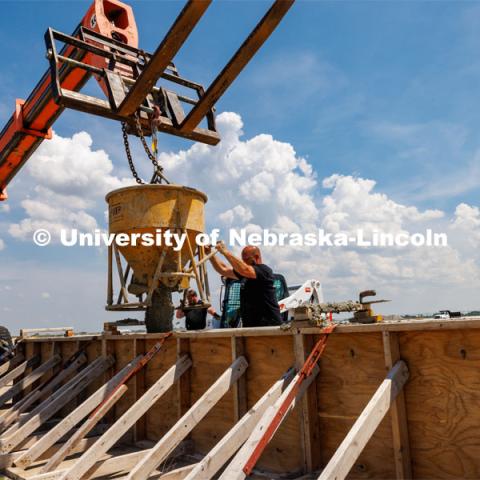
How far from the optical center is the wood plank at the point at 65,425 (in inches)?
229

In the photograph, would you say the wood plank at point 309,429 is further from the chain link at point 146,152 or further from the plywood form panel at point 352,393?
the chain link at point 146,152

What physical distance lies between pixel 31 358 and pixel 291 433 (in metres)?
7.21

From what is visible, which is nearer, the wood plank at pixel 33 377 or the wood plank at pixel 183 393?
the wood plank at pixel 183 393

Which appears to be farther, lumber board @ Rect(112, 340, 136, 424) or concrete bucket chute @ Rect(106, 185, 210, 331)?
lumber board @ Rect(112, 340, 136, 424)

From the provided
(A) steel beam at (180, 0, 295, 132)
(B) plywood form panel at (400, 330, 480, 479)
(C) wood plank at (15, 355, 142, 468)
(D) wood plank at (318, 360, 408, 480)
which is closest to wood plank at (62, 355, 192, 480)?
(C) wood plank at (15, 355, 142, 468)

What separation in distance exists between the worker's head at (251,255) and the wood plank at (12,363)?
699 centimetres

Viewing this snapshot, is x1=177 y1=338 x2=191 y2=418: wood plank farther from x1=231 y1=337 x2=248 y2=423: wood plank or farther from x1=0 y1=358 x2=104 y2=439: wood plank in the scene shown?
x1=0 y1=358 x2=104 y2=439: wood plank

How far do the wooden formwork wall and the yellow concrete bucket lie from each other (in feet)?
3.17

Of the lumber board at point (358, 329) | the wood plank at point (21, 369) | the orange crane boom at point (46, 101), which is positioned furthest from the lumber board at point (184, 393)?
the wood plank at point (21, 369)

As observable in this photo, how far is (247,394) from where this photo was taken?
5582mm

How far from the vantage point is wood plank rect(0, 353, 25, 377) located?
10484 mm

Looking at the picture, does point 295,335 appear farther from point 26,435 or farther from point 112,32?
point 112,32

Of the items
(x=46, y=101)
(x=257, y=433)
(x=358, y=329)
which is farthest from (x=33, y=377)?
(x=358, y=329)

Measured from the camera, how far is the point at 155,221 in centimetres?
636
